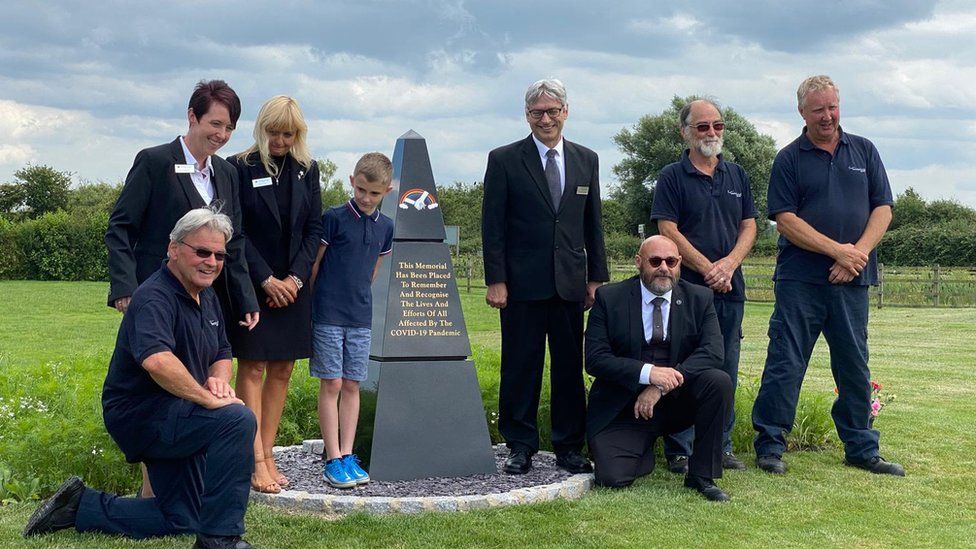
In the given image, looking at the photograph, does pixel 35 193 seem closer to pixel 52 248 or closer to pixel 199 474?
pixel 52 248

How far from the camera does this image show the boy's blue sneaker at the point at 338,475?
5.66m

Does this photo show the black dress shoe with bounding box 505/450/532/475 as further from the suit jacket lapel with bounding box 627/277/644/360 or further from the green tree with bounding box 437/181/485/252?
the green tree with bounding box 437/181/485/252

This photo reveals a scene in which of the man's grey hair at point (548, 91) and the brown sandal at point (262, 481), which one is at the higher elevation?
the man's grey hair at point (548, 91)

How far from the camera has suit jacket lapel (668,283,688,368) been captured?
19.4ft

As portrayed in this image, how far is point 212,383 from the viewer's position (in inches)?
173

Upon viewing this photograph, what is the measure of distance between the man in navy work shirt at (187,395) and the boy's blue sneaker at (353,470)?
Answer: 3.94 feet

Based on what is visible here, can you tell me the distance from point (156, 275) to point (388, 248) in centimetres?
182

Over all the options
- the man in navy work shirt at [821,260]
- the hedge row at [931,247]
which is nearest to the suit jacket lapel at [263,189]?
the man in navy work shirt at [821,260]

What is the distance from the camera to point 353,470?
18.9 ft

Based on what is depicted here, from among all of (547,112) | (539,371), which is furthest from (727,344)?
(547,112)

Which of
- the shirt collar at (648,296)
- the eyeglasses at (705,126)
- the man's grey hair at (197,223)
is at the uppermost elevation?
the eyeglasses at (705,126)

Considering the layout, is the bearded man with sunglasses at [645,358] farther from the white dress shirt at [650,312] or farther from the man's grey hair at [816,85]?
the man's grey hair at [816,85]

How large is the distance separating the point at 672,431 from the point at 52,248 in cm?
3385

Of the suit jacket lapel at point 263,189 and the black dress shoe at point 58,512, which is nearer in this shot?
the black dress shoe at point 58,512
